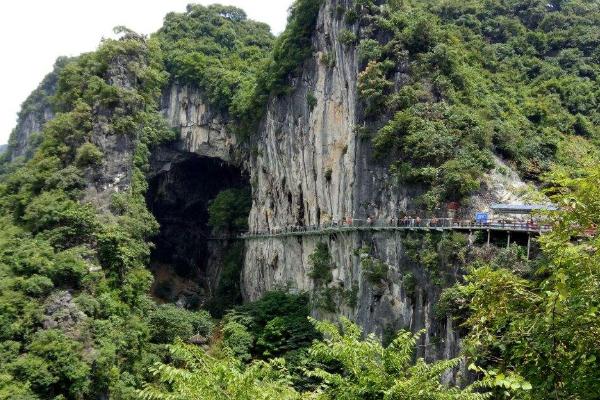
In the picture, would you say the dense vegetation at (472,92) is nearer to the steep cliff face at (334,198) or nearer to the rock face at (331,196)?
the steep cliff face at (334,198)

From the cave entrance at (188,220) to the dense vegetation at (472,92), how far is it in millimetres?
21284

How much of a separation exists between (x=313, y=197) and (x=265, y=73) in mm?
10411

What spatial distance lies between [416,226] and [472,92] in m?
10.0

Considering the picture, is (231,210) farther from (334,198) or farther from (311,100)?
(334,198)

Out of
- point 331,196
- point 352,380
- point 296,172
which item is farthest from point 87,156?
point 352,380

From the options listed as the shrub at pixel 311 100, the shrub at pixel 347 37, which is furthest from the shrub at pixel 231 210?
the shrub at pixel 347 37

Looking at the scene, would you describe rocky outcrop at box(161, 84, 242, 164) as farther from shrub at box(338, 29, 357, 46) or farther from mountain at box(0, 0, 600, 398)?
shrub at box(338, 29, 357, 46)

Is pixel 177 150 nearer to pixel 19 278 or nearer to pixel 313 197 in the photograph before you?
pixel 313 197

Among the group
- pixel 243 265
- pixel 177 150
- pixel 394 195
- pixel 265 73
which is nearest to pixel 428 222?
pixel 394 195

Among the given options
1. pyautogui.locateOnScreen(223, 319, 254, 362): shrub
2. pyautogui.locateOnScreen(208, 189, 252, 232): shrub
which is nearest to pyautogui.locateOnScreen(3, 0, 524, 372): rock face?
pyautogui.locateOnScreen(208, 189, 252, 232): shrub

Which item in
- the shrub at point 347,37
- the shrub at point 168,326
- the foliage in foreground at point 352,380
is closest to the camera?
the foliage in foreground at point 352,380

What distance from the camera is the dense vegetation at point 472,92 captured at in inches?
952

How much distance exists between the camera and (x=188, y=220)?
2077 inches

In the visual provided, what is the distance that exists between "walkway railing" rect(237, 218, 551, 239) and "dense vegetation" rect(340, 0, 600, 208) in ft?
4.13
